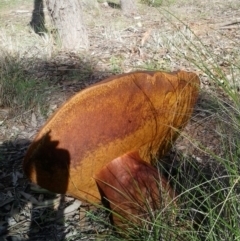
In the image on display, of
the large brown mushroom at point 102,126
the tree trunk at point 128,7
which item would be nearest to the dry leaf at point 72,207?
the large brown mushroom at point 102,126

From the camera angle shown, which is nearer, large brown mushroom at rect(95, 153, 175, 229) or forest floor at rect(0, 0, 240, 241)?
large brown mushroom at rect(95, 153, 175, 229)

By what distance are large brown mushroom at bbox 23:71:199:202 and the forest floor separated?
0.43 feet

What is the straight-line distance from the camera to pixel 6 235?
6.98 feet

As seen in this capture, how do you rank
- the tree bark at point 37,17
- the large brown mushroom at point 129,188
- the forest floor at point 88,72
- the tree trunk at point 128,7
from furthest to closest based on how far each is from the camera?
1. the tree trunk at point 128,7
2. the tree bark at point 37,17
3. the forest floor at point 88,72
4. the large brown mushroom at point 129,188

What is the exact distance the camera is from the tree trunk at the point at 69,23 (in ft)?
15.2

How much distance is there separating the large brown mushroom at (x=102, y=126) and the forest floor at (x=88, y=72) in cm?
13

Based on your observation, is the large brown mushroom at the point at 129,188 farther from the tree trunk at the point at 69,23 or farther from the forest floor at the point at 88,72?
the tree trunk at the point at 69,23

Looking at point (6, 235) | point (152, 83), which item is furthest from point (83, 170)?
point (6, 235)

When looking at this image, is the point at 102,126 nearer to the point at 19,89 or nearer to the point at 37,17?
the point at 19,89

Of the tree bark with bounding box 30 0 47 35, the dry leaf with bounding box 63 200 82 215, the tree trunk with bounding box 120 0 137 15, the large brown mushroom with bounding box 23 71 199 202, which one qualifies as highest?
the large brown mushroom with bounding box 23 71 199 202

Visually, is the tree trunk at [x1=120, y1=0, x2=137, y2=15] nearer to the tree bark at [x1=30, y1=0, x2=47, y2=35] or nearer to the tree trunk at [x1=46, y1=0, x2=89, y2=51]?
the tree bark at [x1=30, y1=0, x2=47, y2=35]

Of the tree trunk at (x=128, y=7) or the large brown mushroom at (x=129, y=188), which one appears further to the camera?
the tree trunk at (x=128, y=7)

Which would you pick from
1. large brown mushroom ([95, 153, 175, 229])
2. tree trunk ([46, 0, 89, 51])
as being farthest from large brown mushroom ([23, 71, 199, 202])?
tree trunk ([46, 0, 89, 51])

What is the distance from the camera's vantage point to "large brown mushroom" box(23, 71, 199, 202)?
5.37 feet
